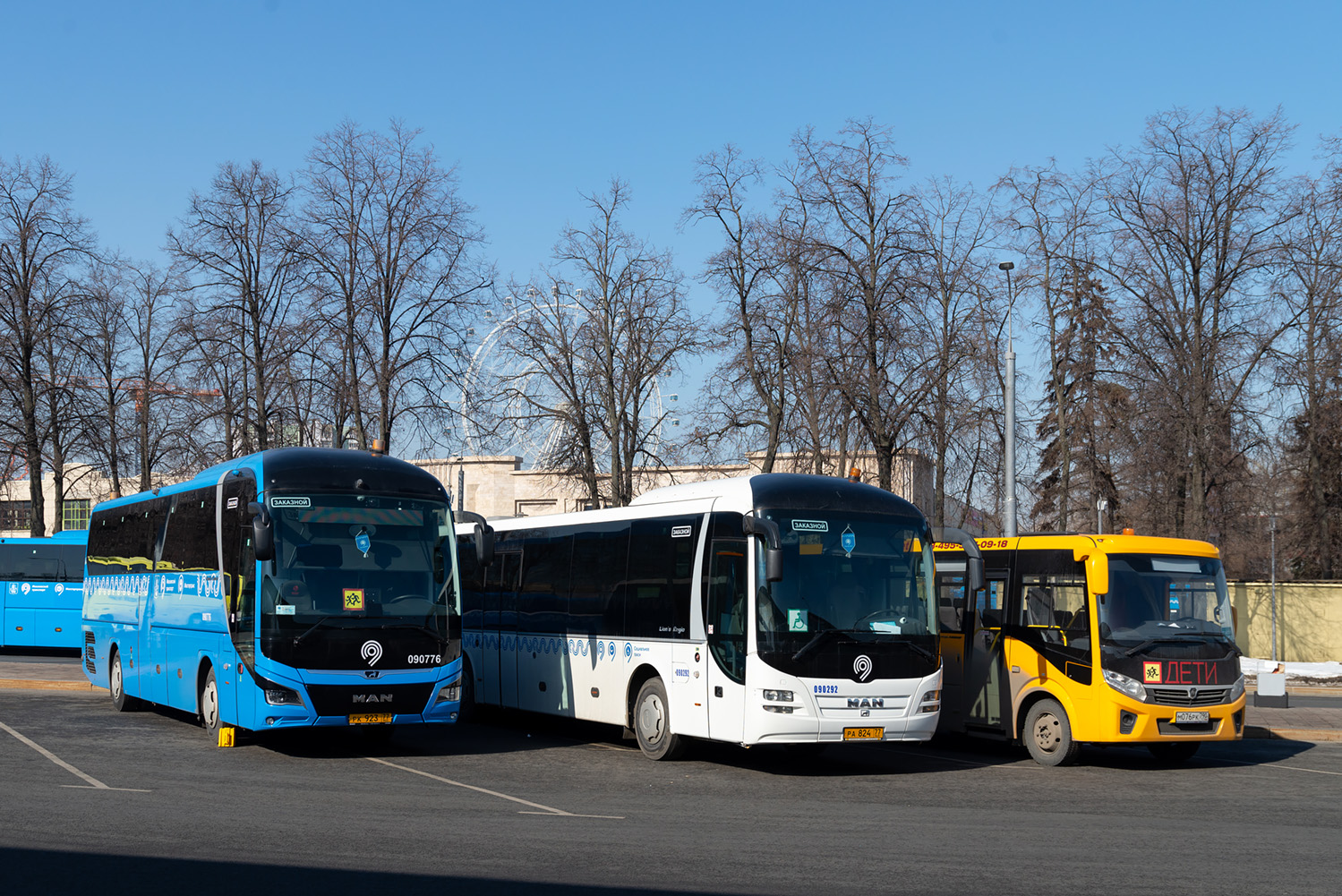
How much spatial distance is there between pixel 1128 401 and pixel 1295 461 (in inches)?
285

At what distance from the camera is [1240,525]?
116 ft

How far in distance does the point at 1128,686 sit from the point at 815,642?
3698 millimetres

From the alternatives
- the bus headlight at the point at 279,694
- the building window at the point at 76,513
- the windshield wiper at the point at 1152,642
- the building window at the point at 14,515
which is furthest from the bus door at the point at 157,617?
the building window at the point at 76,513

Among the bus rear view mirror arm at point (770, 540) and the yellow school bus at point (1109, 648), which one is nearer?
the bus rear view mirror arm at point (770, 540)

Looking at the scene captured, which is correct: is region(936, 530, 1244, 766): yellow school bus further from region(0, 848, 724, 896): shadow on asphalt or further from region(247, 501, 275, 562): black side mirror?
region(0, 848, 724, 896): shadow on asphalt

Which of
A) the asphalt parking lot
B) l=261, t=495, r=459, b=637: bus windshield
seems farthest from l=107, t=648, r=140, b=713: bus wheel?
l=261, t=495, r=459, b=637: bus windshield

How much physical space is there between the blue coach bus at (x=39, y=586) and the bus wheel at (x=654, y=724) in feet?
78.4

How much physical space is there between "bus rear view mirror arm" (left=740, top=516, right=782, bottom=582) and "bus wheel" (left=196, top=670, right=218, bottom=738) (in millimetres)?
6529

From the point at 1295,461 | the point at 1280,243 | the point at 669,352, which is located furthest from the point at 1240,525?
the point at 669,352

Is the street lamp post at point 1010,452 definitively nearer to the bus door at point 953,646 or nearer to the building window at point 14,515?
the bus door at point 953,646

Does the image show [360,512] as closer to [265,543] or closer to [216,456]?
[265,543]

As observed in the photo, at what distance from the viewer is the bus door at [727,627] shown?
1402 centimetres

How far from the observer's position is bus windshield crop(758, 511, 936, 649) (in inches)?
553

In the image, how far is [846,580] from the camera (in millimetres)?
14398
